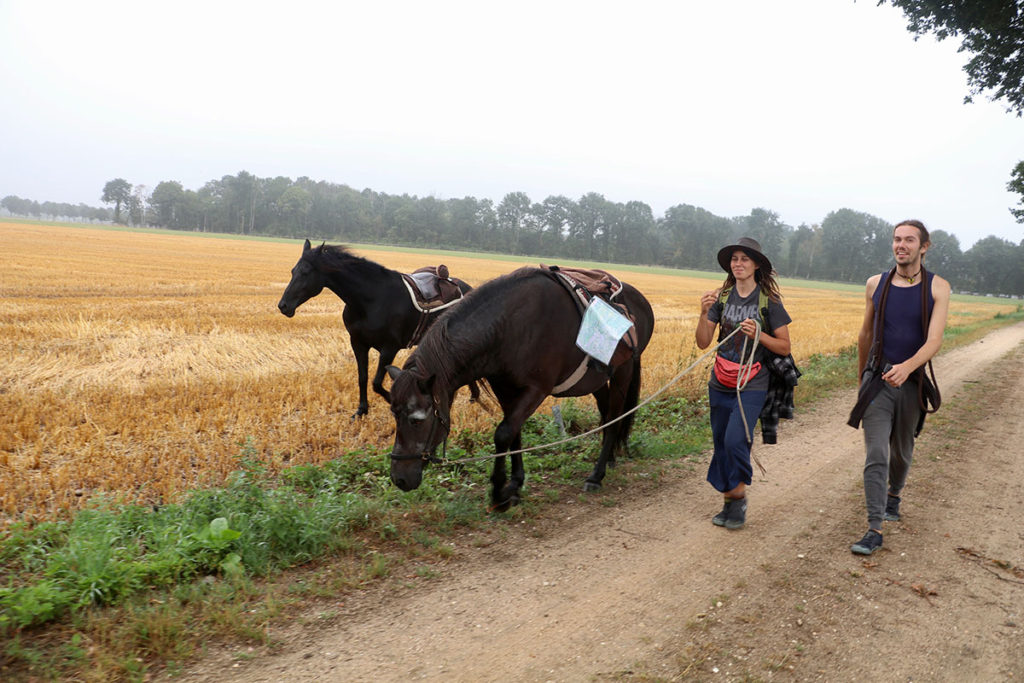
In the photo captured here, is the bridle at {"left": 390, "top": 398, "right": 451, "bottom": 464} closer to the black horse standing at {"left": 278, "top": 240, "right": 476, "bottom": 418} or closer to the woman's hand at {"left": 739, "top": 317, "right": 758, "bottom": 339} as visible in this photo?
the woman's hand at {"left": 739, "top": 317, "right": 758, "bottom": 339}

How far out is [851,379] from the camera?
1084 centimetres

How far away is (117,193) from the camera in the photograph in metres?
111

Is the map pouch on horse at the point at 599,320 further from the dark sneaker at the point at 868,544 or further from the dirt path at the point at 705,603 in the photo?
the dark sneaker at the point at 868,544

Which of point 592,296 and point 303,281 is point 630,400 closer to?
point 592,296

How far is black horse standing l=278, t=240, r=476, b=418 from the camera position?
7.32 meters

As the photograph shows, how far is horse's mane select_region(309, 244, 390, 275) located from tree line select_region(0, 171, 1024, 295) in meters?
79.6

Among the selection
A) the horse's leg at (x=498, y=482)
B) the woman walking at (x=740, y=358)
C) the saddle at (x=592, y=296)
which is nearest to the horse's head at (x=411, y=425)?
the horse's leg at (x=498, y=482)

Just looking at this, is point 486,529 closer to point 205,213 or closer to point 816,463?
point 816,463

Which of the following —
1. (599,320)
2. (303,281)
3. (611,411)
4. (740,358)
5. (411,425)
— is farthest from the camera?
(303,281)

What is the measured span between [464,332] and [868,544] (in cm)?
315

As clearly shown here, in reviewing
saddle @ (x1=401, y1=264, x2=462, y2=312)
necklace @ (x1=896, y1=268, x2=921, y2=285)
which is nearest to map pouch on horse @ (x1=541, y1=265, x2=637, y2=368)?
necklace @ (x1=896, y1=268, x2=921, y2=285)

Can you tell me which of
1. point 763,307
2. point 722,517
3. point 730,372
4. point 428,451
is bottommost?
point 722,517

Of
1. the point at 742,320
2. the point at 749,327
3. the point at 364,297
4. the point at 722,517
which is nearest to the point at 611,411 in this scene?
the point at 722,517

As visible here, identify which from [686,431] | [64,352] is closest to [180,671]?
[686,431]
